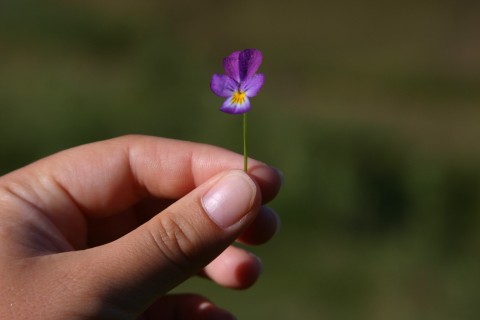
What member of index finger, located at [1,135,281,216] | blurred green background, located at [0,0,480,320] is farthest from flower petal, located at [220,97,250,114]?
blurred green background, located at [0,0,480,320]

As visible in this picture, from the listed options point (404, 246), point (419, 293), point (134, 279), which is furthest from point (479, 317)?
point (134, 279)

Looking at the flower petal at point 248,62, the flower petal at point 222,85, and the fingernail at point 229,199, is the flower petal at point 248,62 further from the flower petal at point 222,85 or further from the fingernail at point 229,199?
the fingernail at point 229,199

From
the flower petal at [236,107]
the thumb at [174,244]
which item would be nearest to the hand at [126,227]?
the thumb at [174,244]

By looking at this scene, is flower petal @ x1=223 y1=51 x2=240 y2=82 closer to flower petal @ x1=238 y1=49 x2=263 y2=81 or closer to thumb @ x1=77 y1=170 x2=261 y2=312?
flower petal @ x1=238 y1=49 x2=263 y2=81

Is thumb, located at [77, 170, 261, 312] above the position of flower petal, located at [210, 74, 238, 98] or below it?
below

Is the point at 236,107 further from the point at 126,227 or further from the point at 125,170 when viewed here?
the point at 126,227

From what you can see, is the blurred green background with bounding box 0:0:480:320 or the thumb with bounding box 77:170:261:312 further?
the blurred green background with bounding box 0:0:480:320

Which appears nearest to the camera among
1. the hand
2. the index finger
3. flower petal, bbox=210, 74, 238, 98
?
the hand
